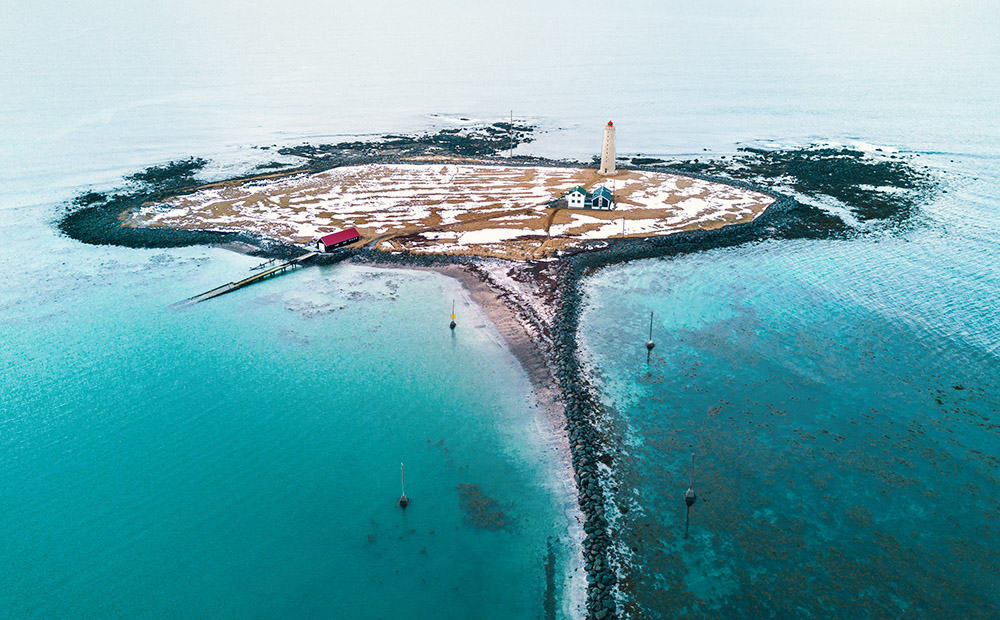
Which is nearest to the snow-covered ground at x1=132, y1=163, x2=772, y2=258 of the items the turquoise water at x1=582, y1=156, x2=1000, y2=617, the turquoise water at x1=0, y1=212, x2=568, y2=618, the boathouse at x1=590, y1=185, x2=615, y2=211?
the boathouse at x1=590, y1=185, x2=615, y2=211

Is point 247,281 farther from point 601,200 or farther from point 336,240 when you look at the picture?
point 601,200

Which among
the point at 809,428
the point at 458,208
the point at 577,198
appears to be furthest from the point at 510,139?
the point at 809,428

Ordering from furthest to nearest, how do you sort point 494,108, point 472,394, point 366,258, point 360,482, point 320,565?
point 494,108 < point 366,258 < point 472,394 < point 360,482 < point 320,565

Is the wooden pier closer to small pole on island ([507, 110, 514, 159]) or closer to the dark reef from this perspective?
the dark reef

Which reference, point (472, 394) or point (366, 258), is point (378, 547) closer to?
point (472, 394)

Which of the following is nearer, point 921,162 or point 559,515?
point 559,515

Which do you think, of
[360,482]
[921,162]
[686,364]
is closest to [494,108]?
[921,162]
